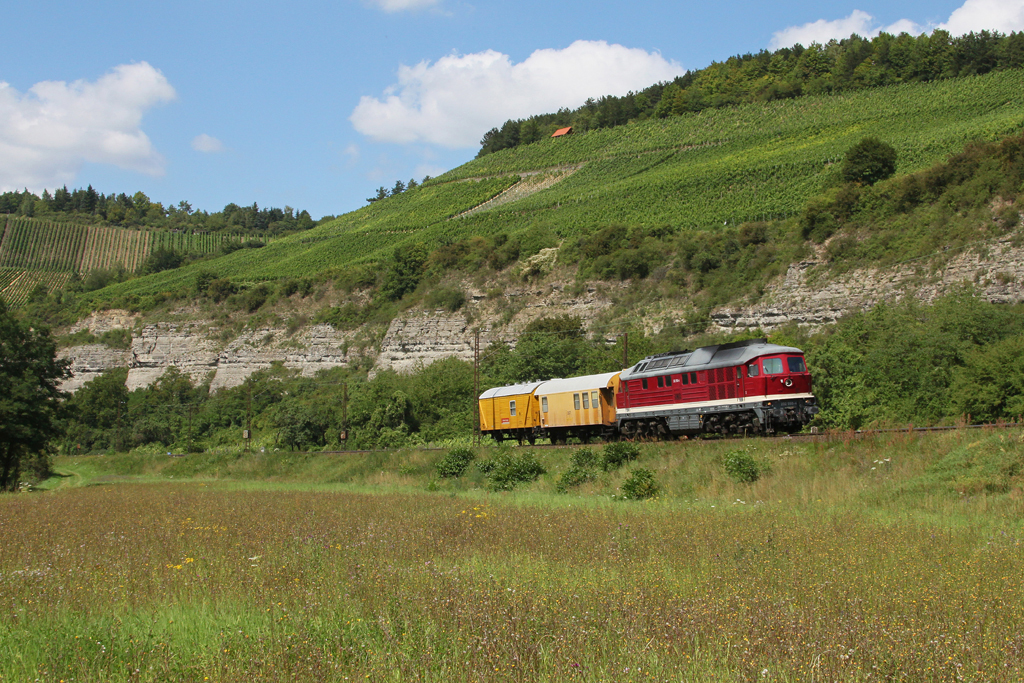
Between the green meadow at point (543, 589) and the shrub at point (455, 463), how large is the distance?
1375cm

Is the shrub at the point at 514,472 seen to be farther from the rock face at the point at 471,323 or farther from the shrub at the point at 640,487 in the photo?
the rock face at the point at 471,323

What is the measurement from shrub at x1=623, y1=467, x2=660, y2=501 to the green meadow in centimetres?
343

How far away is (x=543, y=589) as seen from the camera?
830 centimetres

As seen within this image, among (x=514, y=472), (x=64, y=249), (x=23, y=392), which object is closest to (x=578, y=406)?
(x=514, y=472)

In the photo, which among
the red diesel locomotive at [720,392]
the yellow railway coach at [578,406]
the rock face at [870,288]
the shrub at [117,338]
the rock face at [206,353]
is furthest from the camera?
the shrub at [117,338]

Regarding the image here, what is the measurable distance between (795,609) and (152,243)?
168 meters

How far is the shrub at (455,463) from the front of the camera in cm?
3173

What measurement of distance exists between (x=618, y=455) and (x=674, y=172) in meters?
72.2

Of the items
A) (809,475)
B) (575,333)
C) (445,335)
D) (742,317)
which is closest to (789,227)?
(742,317)

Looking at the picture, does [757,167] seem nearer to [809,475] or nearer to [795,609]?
[809,475]

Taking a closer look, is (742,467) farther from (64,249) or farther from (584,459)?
(64,249)

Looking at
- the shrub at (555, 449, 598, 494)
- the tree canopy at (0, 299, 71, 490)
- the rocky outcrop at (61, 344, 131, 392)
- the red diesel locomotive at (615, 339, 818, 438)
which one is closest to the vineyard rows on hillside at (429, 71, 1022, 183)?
the red diesel locomotive at (615, 339, 818, 438)

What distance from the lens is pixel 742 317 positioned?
163ft

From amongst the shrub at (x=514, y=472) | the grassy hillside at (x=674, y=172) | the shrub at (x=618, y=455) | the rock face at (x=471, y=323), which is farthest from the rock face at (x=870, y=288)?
the shrub at (x=514, y=472)
